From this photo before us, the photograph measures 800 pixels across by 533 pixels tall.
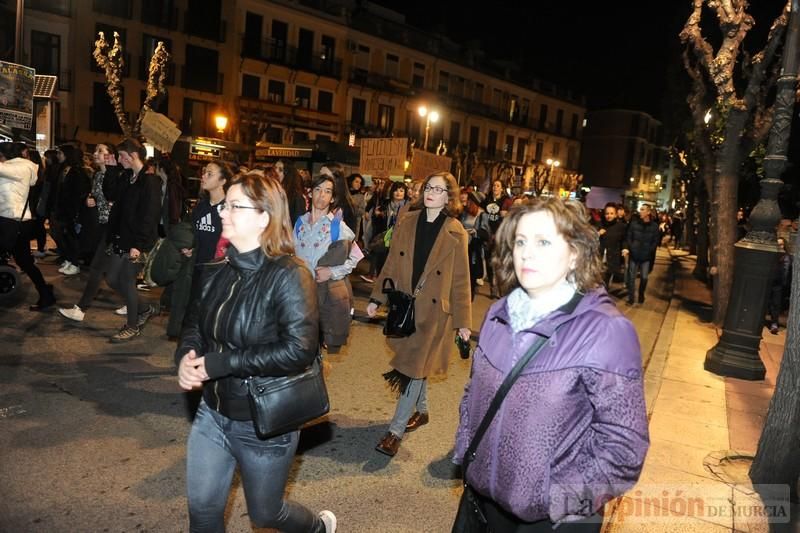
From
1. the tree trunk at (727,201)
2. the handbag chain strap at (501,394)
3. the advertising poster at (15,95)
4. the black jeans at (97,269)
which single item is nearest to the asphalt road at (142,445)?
the black jeans at (97,269)

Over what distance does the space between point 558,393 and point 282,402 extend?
3.56ft

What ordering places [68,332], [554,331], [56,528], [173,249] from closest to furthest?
[554,331] → [56,528] → [173,249] → [68,332]

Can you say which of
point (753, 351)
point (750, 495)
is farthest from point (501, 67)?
point (750, 495)

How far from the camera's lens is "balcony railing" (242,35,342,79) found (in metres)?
32.5

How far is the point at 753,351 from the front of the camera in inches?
278

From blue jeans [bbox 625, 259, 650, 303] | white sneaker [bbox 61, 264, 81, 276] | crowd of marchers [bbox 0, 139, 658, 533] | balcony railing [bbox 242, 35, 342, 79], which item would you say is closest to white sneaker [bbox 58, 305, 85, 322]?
white sneaker [bbox 61, 264, 81, 276]

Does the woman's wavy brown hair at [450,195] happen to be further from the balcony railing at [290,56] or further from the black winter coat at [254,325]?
the balcony railing at [290,56]

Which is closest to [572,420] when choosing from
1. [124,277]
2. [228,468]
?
[228,468]

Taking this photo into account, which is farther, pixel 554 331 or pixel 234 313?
pixel 234 313

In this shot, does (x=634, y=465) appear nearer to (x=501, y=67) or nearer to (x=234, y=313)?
(x=234, y=313)

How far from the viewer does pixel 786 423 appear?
3.93 meters

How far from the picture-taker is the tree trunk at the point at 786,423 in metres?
3.84

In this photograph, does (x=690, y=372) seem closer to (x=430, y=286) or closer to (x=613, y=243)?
(x=430, y=286)

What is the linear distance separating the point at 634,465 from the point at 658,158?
243 ft
